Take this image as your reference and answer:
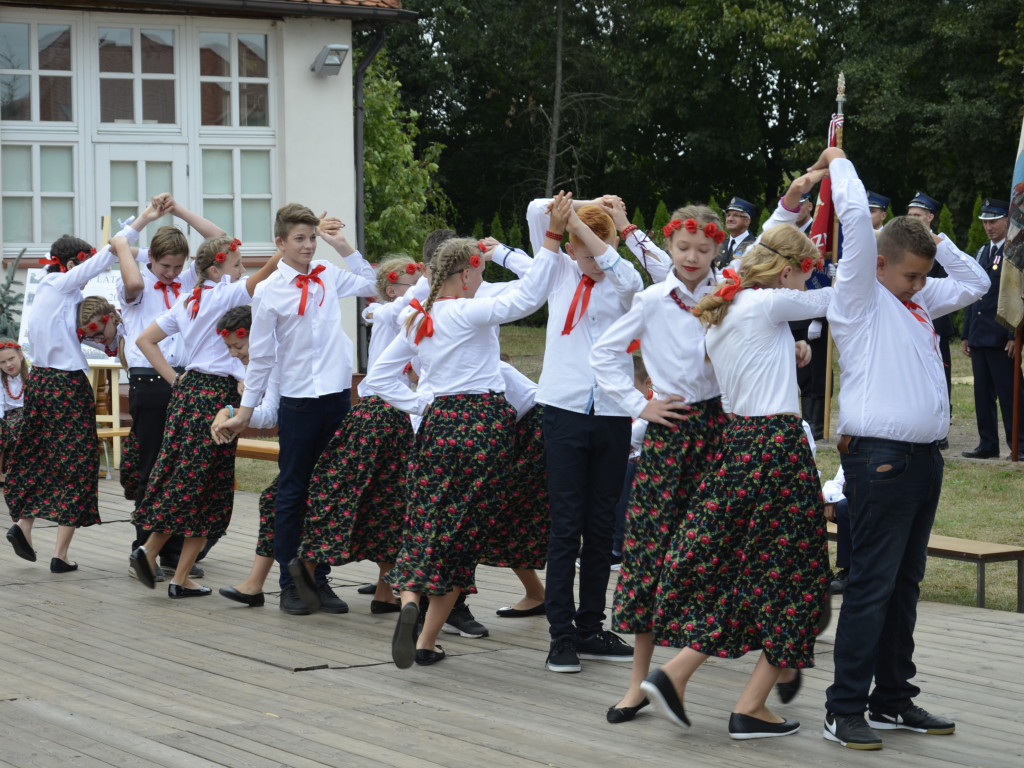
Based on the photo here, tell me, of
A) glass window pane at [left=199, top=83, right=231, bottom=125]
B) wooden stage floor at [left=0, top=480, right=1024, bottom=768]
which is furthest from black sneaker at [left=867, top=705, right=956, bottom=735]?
glass window pane at [left=199, top=83, right=231, bottom=125]

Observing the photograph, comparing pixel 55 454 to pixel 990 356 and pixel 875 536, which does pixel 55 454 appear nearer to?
pixel 875 536

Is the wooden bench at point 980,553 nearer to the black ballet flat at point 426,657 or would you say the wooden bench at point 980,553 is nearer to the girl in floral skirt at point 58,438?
the black ballet flat at point 426,657

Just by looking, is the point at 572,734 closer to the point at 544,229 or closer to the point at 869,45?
the point at 544,229

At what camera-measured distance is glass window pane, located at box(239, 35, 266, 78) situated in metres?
17.0

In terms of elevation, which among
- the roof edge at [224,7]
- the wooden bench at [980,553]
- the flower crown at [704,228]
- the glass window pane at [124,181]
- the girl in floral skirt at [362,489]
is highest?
the roof edge at [224,7]

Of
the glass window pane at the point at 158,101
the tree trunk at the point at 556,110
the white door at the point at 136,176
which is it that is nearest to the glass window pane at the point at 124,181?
the white door at the point at 136,176

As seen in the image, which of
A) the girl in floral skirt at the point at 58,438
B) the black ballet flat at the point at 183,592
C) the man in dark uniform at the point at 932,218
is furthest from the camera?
the man in dark uniform at the point at 932,218

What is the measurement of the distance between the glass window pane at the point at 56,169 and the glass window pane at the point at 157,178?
867 millimetres

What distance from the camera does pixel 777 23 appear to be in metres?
28.5

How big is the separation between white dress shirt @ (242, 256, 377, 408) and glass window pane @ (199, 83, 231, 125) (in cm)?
1106

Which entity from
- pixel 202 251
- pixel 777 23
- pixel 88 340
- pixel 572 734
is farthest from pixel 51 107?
pixel 777 23

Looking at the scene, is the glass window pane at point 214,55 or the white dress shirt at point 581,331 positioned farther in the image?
the glass window pane at point 214,55

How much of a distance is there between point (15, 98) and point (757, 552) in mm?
14290

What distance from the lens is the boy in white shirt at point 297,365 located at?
20.8 feet
